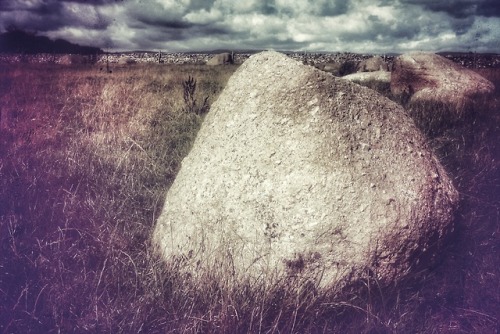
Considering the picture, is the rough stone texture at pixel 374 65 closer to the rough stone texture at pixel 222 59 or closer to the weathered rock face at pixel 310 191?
the rough stone texture at pixel 222 59

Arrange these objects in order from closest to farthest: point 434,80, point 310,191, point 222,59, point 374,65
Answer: point 310,191
point 434,80
point 374,65
point 222,59

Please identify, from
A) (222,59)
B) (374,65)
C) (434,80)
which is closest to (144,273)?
(434,80)

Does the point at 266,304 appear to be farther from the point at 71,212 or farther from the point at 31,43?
the point at 31,43

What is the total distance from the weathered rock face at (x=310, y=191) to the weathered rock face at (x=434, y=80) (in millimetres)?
5357

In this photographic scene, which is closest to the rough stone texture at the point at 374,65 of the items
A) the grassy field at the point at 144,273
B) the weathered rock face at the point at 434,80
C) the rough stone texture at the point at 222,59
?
the weathered rock face at the point at 434,80

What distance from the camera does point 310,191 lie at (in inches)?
71.5

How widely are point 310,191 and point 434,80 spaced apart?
7709mm

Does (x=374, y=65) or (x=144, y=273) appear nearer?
(x=144, y=273)

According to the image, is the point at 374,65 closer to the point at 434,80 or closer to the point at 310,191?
the point at 434,80

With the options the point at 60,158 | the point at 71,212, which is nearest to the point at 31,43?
the point at 60,158

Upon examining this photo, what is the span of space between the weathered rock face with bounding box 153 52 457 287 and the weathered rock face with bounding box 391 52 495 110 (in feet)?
17.6

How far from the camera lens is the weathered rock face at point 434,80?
23.6 feet

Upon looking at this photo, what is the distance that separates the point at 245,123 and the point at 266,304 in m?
0.99

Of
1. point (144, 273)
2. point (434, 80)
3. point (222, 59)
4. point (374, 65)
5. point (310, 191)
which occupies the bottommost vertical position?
point (144, 273)
